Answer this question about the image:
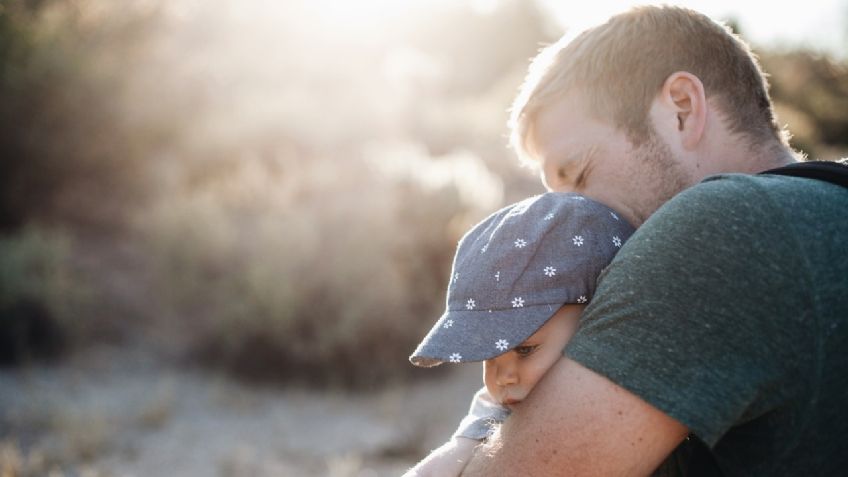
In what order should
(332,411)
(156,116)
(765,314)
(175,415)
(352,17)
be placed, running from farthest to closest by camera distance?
(352,17) → (156,116) → (332,411) → (175,415) → (765,314)

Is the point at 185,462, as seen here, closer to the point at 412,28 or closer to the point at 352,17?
the point at 352,17

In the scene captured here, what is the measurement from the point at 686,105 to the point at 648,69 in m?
0.13

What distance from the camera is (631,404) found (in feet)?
4.24

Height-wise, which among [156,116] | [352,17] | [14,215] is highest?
[352,17]

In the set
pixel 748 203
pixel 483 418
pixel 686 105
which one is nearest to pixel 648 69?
pixel 686 105

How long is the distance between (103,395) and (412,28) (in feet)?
81.2

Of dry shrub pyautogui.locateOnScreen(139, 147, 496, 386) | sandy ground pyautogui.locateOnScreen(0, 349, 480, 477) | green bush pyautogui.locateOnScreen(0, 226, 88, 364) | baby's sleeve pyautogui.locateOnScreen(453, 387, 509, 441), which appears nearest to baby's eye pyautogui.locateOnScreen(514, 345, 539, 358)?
baby's sleeve pyautogui.locateOnScreen(453, 387, 509, 441)

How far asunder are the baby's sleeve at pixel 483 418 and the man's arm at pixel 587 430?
15.6 inches

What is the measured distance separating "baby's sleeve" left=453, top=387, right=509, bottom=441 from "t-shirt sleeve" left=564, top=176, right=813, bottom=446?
0.55 meters

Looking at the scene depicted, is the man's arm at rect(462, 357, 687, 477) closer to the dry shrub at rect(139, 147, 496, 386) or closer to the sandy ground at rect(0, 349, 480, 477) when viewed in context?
the sandy ground at rect(0, 349, 480, 477)

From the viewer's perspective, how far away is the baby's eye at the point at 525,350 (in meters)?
1.58

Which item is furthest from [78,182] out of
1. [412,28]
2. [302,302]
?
[412,28]

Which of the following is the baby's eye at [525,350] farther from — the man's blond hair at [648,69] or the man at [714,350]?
the man's blond hair at [648,69]

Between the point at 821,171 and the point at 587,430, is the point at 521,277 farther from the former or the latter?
the point at 821,171
